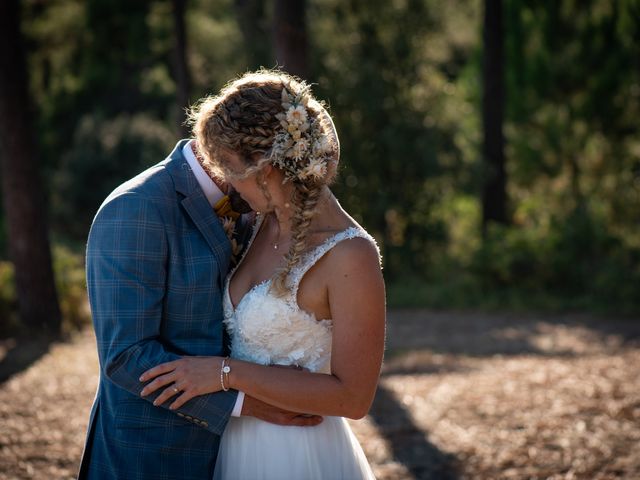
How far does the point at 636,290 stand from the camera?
9.75 metres

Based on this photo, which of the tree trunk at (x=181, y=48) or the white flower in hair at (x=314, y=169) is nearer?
the white flower in hair at (x=314, y=169)

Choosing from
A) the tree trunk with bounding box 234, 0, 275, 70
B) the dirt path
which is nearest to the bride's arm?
the dirt path

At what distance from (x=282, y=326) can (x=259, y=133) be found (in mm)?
622

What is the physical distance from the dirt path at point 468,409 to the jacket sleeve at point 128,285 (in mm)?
2368

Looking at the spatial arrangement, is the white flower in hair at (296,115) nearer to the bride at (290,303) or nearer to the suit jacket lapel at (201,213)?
the bride at (290,303)

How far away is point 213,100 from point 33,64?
976 cm

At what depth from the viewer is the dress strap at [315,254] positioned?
231 centimetres

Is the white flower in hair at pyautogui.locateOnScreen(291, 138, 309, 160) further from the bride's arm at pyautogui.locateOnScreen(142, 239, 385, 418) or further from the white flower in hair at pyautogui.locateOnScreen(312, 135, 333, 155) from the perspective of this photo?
the bride's arm at pyautogui.locateOnScreen(142, 239, 385, 418)

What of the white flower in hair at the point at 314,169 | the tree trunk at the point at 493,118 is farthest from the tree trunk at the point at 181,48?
the white flower in hair at the point at 314,169

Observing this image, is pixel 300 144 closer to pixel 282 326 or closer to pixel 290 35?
pixel 282 326

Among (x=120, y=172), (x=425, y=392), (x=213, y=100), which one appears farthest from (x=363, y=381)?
(x=120, y=172)

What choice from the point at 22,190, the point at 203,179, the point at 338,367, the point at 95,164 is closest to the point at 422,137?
the point at 22,190

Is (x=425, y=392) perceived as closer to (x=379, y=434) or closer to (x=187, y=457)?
(x=379, y=434)

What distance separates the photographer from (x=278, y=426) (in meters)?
2.41
